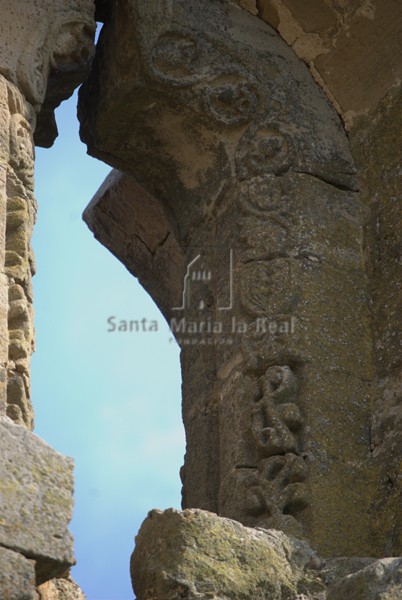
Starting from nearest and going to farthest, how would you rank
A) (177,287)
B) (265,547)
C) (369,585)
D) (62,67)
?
1. (369,585)
2. (265,547)
3. (62,67)
4. (177,287)

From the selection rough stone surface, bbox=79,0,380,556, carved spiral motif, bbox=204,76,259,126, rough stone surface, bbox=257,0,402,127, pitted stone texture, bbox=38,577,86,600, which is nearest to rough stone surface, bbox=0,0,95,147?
rough stone surface, bbox=79,0,380,556

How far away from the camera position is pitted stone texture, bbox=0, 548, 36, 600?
437 cm

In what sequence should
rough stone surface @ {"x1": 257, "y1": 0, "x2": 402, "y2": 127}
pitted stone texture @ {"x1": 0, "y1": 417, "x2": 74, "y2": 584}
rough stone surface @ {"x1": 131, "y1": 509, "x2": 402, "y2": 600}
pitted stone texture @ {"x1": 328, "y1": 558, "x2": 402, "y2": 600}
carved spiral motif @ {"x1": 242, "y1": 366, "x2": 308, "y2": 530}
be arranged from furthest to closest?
rough stone surface @ {"x1": 257, "y1": 0, "x2": 402, "y2": 127}, carved spiral motif @ {"x1": 242, "y1": 366, "x2": 308, "y2": 530}, rough stone surface @ {"x1": 131, "y1": 509, "x2": 402, "y2": 600}, pitted stone texture @ {"x1": 328, "y1": 558, "x2": 402, "y2": 600}, pitted stone texture @ {"x1": 0, "y1": 417, "x2": 74, "y2": 584}

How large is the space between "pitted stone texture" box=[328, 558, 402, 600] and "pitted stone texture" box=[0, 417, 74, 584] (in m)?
0.84

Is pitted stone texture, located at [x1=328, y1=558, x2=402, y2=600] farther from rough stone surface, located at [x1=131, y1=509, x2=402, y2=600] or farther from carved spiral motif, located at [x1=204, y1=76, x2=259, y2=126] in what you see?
carved spiral motif, located at [x1=204, y1=76, x2=259, y2=126]

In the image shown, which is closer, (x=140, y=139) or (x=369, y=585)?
(x=369, y=585)

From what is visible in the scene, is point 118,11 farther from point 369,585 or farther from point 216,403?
point 369,585

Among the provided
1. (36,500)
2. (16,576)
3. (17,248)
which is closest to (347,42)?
(17,248)

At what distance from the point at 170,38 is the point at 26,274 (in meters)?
1.41

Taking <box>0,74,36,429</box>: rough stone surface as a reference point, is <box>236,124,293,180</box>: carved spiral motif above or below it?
above

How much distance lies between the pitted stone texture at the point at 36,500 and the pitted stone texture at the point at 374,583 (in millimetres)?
840

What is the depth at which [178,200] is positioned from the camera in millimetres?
7062

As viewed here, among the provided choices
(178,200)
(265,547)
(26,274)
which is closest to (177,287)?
(178,200)

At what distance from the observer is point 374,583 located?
487cm
